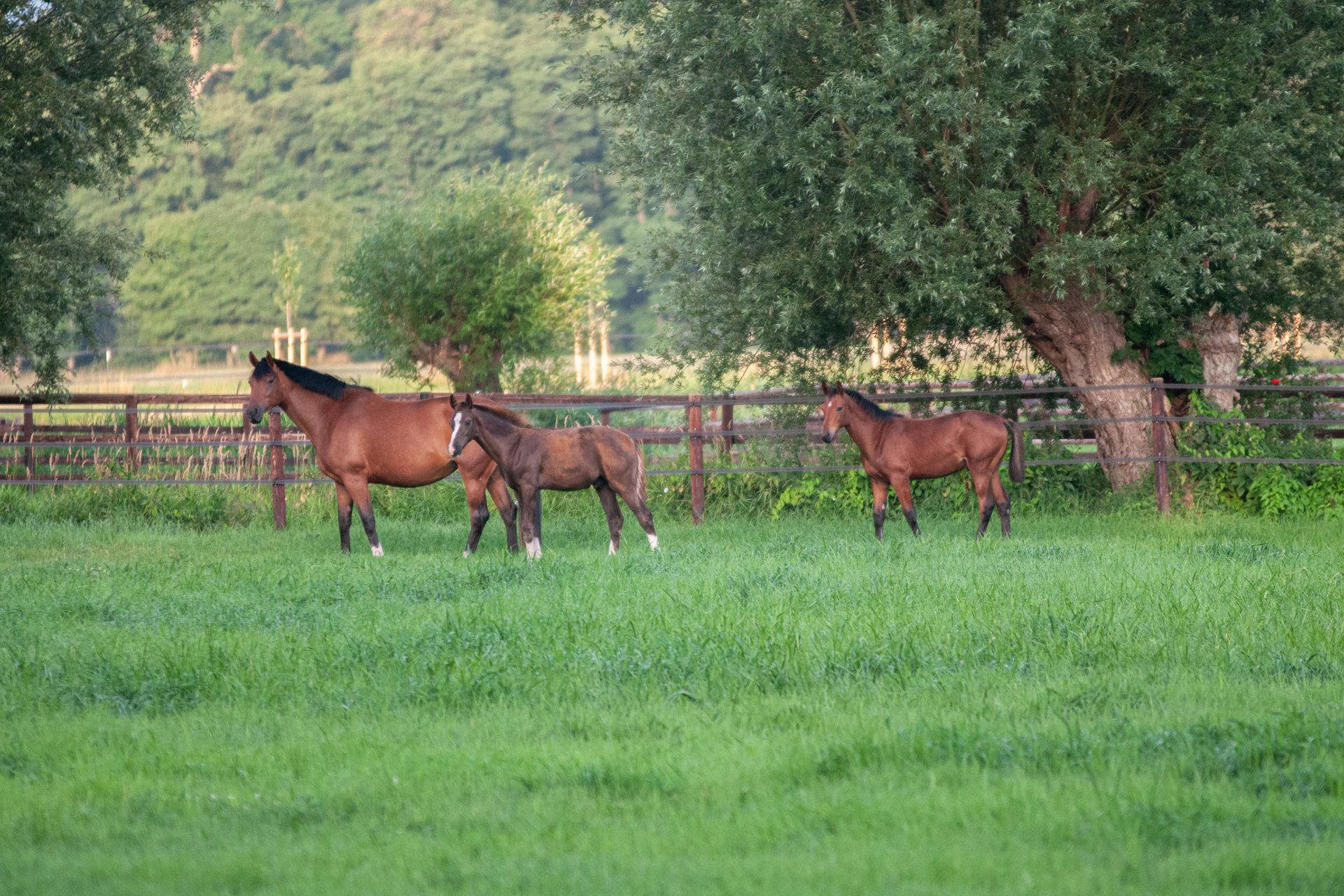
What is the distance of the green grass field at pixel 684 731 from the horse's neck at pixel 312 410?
2.97 metres

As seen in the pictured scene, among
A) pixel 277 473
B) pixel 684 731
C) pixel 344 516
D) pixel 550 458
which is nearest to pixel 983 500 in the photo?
pixel 550 458

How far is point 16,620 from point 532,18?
61.4 meters

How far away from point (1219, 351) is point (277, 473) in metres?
10.9

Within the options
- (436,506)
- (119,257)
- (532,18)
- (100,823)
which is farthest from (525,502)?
(532,18)

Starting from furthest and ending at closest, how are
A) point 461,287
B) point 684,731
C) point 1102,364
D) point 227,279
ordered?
point 227,279 → point 461,287 → point 1102,364 → point 684,731

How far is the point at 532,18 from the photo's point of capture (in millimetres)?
65938

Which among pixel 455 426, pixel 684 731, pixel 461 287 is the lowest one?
pixel 684 731

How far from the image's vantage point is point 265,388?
1288 centimetres

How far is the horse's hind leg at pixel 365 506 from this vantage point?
12.4 meters

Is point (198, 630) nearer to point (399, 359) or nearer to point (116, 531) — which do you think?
point (116, 531)

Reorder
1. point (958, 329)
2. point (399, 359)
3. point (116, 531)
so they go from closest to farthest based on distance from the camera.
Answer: point (116, 531)
point (958, 329)
point (399, 359)

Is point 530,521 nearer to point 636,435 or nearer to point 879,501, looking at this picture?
point 879,501

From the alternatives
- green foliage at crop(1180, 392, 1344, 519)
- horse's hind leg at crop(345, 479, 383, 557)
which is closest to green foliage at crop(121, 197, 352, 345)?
horse's hind leg at crop(345, 479, 383, 557)

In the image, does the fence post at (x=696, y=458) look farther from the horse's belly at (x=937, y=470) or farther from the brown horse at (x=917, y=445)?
the horse's belly at (x=937, y=470)
